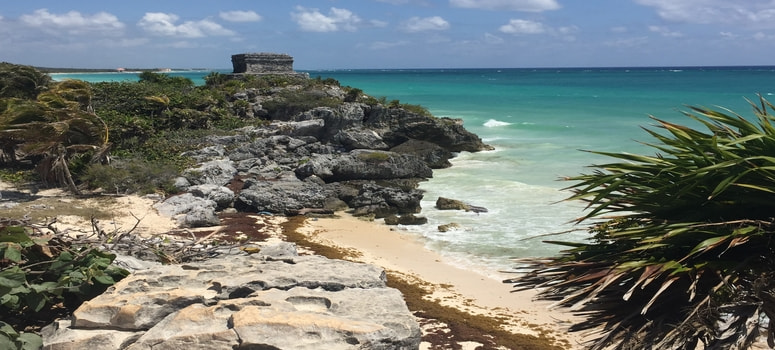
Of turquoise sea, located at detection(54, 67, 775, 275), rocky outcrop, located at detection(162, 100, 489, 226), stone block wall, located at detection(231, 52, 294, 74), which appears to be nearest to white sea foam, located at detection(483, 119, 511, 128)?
turquoise sea, located at detection(54, 67, 775, 275)

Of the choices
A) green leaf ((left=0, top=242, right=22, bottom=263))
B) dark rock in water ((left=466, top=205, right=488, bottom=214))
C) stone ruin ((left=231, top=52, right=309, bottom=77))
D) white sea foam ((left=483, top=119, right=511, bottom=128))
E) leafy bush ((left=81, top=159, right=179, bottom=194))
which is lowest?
dark rock in water ((left=466, top=205, right=488, bottom=214))

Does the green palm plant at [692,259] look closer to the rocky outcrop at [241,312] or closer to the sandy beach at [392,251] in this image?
the rocky outcrop at [241,312]

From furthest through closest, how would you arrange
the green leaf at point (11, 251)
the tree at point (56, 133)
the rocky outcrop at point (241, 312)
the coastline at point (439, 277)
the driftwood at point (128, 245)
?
the tree at point (56, 133) → the coastline at point (439, 277) → the driftwood at point (128, 245) → the green leaf at point (11, 251) → the rocky outcrop at point (241, 312)

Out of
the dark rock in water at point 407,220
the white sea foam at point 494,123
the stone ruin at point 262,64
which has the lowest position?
the dark rock in water at point 407,220

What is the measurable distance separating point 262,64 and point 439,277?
3670 centimetres

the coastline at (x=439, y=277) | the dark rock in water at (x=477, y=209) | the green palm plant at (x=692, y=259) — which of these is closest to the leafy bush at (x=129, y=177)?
the coastline at (x=439, y=277)

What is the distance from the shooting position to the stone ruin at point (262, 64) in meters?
43.6

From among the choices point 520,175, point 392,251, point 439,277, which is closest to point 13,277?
point 439,277

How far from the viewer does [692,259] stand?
289cm

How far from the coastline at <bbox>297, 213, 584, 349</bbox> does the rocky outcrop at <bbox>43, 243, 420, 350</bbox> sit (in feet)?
7.18

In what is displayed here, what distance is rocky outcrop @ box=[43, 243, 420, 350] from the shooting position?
451 centimetres

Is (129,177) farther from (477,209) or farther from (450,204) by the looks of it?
(477,209)

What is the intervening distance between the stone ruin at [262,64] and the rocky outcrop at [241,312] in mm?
38713

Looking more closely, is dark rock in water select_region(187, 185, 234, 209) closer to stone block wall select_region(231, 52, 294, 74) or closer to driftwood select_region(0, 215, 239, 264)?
driftwood select_region(0, 215, 239, 264)
